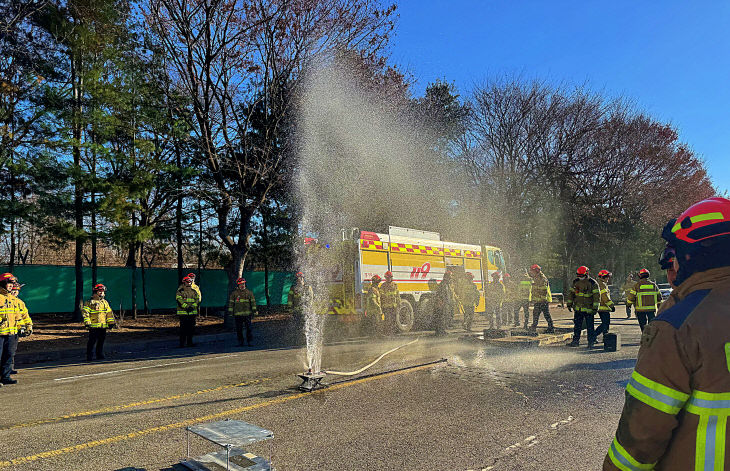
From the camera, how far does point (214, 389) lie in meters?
6.86

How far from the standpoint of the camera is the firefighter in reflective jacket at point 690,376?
1.58 m

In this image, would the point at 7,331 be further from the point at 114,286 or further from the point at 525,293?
the point at 525,293

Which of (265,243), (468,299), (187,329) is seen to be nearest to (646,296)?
(468,299)

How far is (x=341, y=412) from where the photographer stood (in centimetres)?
554

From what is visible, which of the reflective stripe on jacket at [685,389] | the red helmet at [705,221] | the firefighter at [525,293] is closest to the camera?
the reflective stripe on jacket at [685,389]

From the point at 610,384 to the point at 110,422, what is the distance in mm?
6601

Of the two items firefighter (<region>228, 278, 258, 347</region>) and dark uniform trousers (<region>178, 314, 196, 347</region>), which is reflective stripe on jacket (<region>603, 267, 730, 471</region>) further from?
dark uniform trousers (<region>178, 314, 196, 347</region>)

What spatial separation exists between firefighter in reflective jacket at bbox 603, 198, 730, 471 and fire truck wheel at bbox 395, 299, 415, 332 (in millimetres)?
12813

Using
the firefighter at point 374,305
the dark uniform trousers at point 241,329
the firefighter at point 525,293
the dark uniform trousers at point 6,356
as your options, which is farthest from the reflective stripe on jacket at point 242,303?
the firefighter at point 525,293

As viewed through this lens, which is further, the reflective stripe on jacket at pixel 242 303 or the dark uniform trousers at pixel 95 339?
the reflective stripe on jacket at pixel 242 303

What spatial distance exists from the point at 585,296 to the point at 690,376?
33.0 ft

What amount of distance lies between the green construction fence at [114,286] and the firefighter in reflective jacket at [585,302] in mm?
14238

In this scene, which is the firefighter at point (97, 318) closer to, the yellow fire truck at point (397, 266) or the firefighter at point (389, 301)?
the yellow fire truck at point (397, 266)

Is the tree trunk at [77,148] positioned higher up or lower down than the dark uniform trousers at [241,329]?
higher up
